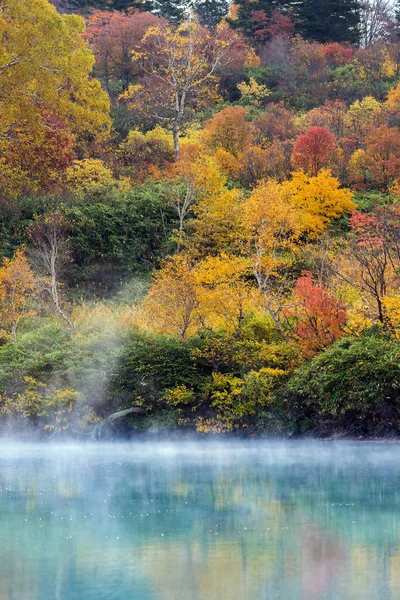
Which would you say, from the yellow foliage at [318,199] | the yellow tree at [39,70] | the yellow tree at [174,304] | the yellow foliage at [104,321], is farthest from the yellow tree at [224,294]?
the yellow foliage at [318,199]

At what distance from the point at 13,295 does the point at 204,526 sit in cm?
1432

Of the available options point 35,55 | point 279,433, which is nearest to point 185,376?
point 279,433

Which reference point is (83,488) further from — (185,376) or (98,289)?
(98,289)

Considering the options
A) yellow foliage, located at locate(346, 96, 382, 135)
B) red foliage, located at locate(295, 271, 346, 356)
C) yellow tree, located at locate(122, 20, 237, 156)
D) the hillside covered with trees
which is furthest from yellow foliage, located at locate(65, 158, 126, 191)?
red foliage, located at locate(295, 271, 346, 356)

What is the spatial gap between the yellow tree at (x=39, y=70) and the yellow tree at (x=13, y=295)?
5.87 meters

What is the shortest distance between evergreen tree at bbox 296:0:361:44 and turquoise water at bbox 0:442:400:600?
1734 inches

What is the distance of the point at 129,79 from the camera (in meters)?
49.6

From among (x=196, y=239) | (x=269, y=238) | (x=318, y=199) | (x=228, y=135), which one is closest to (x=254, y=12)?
(x=228, y=135)

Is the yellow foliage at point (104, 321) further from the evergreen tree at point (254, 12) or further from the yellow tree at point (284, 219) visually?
the evergreen tree at point (254, 12)

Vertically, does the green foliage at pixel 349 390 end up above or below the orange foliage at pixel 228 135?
below

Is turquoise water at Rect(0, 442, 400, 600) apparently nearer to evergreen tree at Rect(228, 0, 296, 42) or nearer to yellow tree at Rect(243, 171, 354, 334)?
yellow tree at Rect(243, 171, 354, 334)

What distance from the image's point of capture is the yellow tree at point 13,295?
77.0 feet

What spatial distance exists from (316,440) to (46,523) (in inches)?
360

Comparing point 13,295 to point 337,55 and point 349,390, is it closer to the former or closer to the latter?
point 349,390
